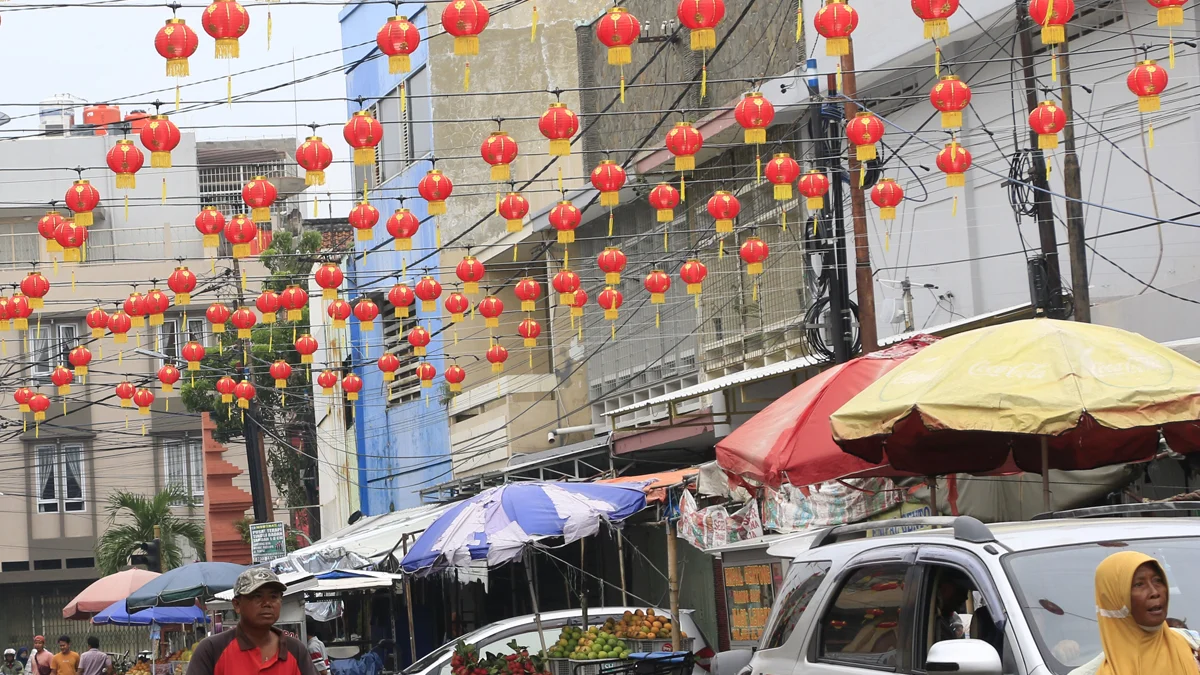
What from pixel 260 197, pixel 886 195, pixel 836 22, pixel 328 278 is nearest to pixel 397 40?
pixel 836 22

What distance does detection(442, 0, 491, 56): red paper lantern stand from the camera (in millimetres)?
14203

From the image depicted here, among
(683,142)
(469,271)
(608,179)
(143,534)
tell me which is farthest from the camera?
(143,534)

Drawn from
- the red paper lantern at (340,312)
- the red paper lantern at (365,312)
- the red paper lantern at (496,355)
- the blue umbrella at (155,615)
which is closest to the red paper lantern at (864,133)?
the red paper lantern at (340,312)

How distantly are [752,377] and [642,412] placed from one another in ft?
27.5

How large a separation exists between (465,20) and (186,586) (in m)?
15.1

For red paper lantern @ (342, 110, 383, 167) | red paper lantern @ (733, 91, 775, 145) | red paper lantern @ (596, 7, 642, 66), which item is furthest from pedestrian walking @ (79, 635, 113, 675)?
red paper lantern @ (596, 7, 642, 66)

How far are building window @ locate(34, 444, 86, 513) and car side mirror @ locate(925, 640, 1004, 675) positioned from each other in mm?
54231

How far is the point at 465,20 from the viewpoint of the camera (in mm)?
14367

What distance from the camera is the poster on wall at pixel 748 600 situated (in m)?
18.2

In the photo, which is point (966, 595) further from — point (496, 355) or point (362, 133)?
point (496, 355)

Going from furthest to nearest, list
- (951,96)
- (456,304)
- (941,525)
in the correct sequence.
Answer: (456,304)
(951,96)
(941,525)

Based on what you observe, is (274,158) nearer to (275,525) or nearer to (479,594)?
(275,525)

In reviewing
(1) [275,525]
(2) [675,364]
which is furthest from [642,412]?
(1) [275,525]

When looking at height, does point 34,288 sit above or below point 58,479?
above
